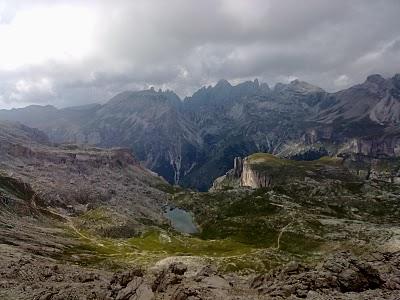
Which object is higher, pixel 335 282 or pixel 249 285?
pixel 335 282

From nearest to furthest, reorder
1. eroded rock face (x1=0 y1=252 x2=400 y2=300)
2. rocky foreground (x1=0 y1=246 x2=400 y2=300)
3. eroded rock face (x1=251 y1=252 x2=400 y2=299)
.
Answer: eroded rock face (x1=251 y1=252 x2=400 y2=299) → eroded rock face (x1=0 y1=252 x2=400 y2=300) → rocky foreground (x1=0 y1=246 x2=400 y2=300)

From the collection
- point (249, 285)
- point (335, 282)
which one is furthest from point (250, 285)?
point (335, 282)

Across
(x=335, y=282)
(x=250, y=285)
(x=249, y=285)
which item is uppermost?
(x=335, y=282)

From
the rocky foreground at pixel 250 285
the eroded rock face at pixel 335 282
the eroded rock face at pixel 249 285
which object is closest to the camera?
the eroded rock face at pixel 335 282

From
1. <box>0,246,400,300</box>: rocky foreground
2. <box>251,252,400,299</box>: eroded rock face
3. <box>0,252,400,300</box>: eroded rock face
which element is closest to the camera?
<box>251,252,400,299</box>: eroded rock face

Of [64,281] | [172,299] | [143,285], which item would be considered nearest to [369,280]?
[172,299]

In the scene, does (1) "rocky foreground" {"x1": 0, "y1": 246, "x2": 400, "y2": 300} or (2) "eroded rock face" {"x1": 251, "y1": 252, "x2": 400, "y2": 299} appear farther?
(1) "rocky foreground" {"x1": 0, "y1": 246, "x2": 400, "y2": 300}

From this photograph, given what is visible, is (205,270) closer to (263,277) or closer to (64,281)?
(263,277)

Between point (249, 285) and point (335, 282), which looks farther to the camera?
point (249, 285)

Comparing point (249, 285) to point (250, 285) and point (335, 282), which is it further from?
point (335, 282)

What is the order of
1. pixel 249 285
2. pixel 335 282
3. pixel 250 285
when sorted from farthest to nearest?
pixel 249 285 → pixel 250 285 → pixel 335 282

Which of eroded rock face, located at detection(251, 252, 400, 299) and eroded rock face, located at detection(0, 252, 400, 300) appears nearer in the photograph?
eroded rock face, located at detection(251, 252, 400, 299)

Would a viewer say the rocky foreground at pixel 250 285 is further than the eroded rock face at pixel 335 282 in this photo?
Yes

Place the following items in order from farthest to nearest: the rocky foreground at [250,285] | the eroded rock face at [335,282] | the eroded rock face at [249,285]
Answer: the rocky foreground at [250,285] → the eroded rock face at [249,285] → the eroded rock face at [335,282]
